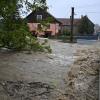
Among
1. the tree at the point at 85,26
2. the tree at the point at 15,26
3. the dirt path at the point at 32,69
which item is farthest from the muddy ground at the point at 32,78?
the tree at the point at 85,26

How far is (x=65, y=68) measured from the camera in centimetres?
1235

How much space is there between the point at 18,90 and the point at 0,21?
551 centimetres

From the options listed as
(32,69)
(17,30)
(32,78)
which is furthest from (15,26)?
(32,78)

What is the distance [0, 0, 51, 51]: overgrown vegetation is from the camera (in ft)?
45.3

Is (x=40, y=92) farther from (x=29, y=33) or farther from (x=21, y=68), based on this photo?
(x=29, y=33)

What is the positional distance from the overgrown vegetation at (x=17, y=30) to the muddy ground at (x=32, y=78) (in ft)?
3.20

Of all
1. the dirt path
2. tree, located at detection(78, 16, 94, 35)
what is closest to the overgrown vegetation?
the dirt path

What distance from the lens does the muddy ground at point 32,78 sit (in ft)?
29.2

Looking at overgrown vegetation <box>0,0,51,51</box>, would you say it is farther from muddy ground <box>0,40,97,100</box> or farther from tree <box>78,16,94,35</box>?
tree <box>78,16,94,35</box>

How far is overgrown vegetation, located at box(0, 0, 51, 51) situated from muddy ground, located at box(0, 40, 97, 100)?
3.20 ft

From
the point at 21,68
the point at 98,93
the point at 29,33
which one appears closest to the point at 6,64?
the point at 21,68

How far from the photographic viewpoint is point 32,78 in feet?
34.0

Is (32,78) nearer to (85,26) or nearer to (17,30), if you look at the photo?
(17,30)

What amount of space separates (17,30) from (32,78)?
4687 millimetres
